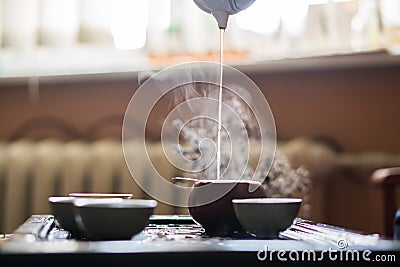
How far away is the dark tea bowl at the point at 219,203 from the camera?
0.74 metres

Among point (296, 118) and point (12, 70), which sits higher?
point (12, 70)

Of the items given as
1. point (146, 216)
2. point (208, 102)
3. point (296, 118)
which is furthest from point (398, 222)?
point (296, 118)

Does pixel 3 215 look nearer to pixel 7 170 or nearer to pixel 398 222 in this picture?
pixel 7 170

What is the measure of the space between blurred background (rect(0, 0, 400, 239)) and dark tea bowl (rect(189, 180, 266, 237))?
105cm

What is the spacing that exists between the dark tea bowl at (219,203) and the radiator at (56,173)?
1.10 m

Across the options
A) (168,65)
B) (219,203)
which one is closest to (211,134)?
(219,203)

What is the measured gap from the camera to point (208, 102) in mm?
1214

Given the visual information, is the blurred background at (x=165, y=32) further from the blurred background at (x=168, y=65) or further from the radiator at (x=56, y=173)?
the radiator at (x=56, y=173)

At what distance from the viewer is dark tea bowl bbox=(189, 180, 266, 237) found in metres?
0.74

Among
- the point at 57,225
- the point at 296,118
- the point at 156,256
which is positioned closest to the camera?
the point at 156,256

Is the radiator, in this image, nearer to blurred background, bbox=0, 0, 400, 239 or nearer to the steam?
blurred background, bbox=0, 0, 400, 239

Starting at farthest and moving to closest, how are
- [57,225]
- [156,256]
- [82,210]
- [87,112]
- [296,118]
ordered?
[87,112]
[296,118]
[57,225]
[82,210]
[156,256]

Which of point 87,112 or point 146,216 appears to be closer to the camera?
point 146,216

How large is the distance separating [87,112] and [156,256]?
1657mm
